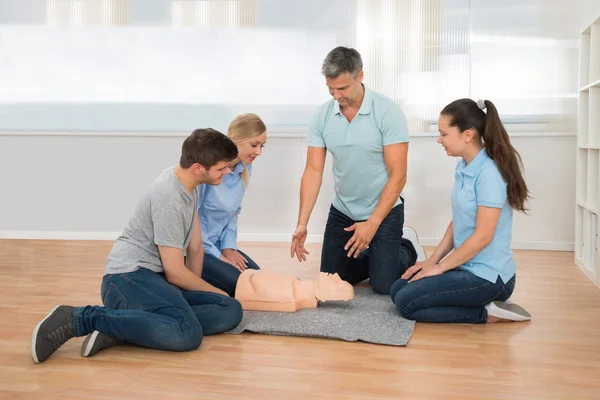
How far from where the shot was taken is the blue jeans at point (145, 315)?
2.04 m

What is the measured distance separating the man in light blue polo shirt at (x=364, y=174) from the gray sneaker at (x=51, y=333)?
102 centimetres

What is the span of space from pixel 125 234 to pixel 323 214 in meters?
2.50

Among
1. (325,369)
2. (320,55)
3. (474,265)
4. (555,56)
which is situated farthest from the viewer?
(320,55)

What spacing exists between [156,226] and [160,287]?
0.61 ft

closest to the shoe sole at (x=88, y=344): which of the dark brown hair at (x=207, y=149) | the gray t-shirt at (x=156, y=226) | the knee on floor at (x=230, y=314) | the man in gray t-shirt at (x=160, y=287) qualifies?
the man in gray t-shirt at (x=160, y=287)

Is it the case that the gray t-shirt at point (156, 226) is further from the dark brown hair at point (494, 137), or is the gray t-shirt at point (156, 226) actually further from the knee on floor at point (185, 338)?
the dark brown hair at point (494, 137)

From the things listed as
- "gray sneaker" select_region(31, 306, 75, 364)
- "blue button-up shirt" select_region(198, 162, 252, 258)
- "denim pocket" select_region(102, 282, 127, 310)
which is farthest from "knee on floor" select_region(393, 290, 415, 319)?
"gray sneaker" select_region(31, 306, 75, 364)

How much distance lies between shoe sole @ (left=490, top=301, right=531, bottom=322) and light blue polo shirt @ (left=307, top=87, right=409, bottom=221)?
0.63 metres

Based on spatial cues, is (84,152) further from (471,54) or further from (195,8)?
(471,54)

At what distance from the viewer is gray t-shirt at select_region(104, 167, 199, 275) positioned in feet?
7.13

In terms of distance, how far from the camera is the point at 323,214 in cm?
468

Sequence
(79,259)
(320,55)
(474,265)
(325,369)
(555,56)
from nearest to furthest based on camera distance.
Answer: (325,369) → (474,265) → (79,259) → (555,56) → (320,55)

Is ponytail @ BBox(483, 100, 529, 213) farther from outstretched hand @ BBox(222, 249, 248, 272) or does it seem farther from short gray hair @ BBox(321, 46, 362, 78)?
outstretched hand @ BBox(222, 249, 248, 272)

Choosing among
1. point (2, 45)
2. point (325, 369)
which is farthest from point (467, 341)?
point (2, 45)
